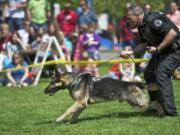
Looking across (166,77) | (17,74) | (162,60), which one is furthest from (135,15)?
(17,74)

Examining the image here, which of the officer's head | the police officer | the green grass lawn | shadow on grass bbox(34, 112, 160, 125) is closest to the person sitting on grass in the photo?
the green grass lawn

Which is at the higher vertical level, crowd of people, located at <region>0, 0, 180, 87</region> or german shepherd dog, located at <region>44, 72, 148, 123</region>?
german shepherd dog, located at <region>44, 72, 148, 123</region>

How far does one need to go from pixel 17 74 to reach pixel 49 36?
5.97 feet

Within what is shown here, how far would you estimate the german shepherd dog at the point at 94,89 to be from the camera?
8180 mm

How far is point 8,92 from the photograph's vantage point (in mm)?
12773

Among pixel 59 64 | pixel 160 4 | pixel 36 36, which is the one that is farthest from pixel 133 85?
pixel 160 4

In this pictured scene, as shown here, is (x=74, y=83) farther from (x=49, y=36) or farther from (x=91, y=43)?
(x=49, y=36)

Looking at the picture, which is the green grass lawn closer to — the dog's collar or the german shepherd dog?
the german shepherd dog

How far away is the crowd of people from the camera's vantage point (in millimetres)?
14242

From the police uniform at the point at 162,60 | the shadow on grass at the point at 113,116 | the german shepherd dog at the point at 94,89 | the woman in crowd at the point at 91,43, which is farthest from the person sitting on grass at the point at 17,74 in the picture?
the police uniform at the point at 162,60

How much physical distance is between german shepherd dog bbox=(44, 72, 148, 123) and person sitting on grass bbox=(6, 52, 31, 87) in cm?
576

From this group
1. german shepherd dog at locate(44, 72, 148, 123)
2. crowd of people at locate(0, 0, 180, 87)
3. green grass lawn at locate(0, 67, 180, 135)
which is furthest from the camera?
Result: crowd of people at locate(0, 0, 180, 87)

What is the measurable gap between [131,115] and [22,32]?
800 cm

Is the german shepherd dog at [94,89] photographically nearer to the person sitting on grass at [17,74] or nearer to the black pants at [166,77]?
the black pants at [166,77]
